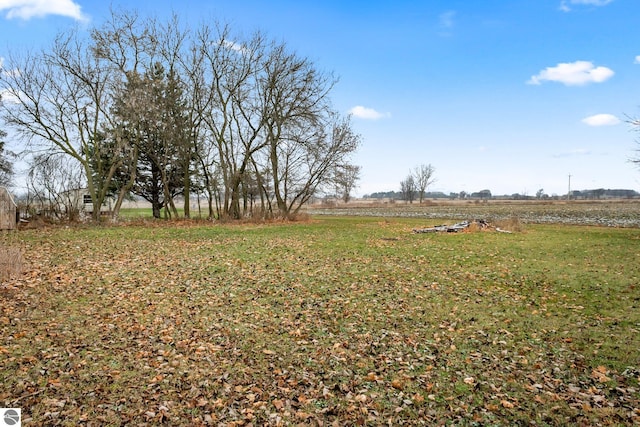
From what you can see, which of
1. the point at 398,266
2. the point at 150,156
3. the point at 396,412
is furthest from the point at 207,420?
the point at 150,156

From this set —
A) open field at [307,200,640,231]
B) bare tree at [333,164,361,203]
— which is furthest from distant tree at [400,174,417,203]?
bare tree at [333,164,361,203]

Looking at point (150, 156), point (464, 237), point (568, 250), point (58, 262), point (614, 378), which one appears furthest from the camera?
point (150, 156)

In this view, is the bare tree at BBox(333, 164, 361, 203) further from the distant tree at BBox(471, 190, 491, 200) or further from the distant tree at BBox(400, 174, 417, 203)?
the distant tree at BBox(471, 190, 491, 200)

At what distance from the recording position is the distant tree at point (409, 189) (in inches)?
3775

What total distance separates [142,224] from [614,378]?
24281 mm

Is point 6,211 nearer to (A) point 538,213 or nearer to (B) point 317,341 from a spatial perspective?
(B) point 317,341

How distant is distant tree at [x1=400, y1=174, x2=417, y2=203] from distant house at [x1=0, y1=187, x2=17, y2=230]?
85.3 meters

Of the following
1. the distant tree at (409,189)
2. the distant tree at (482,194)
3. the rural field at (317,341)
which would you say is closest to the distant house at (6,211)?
the rural field at (317,341)

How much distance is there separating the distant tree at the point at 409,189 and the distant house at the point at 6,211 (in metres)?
85.3

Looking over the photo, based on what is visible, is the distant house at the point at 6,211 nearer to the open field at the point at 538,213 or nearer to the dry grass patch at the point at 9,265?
the dry grass patch at the point at 9,265

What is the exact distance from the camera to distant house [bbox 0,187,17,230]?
19141 mm

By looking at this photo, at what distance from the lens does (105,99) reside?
24.0 m

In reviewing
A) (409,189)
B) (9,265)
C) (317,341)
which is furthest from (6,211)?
(409,189)

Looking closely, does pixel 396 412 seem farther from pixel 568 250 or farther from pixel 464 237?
pixel 464 237
